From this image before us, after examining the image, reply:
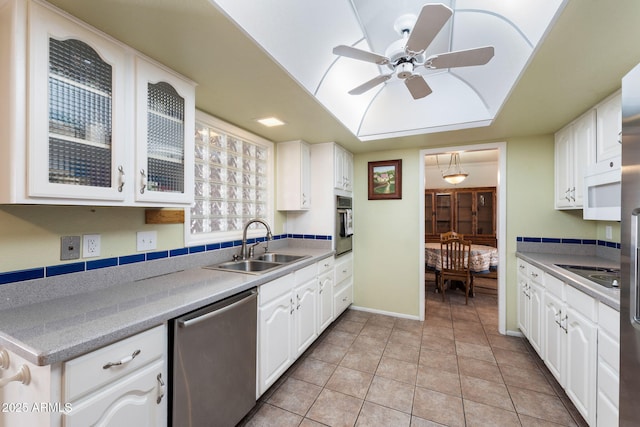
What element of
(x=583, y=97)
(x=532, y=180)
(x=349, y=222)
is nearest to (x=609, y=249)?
(x=532, y=180)

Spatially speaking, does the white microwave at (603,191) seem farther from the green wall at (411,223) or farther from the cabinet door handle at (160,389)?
the cabinet door handle at (160,389)

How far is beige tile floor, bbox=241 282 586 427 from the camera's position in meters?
1.68

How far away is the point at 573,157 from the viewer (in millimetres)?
2281

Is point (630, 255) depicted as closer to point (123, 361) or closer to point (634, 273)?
point (634, 273)

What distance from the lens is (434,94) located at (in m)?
2.57

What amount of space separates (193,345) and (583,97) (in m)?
2.84

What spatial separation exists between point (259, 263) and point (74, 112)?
158cm

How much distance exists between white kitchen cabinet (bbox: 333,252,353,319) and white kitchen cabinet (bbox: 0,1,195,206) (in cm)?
205

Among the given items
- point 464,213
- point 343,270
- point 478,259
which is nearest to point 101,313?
point 343,270

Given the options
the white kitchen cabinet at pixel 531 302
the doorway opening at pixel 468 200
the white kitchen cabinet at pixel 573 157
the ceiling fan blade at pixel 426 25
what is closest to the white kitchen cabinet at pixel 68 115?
the ceiling fan blade at pixel 426 25

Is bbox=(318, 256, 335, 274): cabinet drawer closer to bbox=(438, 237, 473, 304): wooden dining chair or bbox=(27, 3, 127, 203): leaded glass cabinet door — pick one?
bbox=(27, 3, 127, 203): leaded glass cabinet door

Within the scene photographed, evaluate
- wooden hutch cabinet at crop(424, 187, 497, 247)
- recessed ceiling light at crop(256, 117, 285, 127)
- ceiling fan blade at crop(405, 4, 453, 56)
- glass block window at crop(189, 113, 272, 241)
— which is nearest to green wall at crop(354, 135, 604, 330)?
glass block window at crop(189, 113, 272, 241)

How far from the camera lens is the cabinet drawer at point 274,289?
1732 millimetres

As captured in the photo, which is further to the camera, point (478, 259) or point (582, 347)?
point (478, 259)
